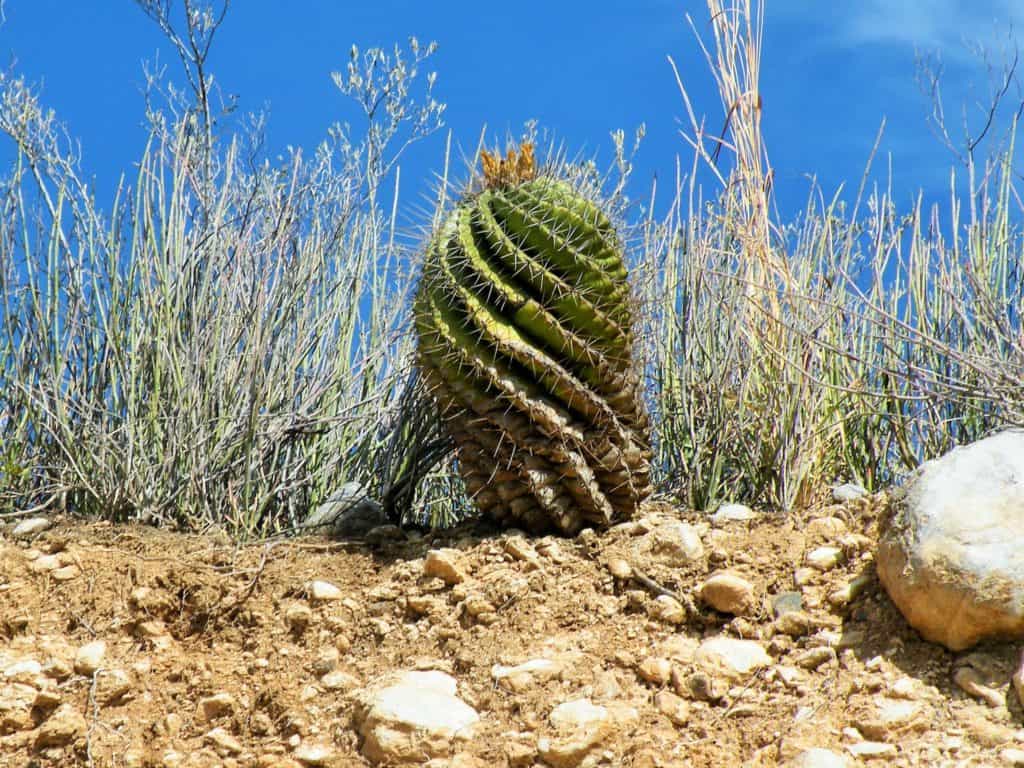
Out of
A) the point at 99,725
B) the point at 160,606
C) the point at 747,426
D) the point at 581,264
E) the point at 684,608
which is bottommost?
the point at 99,725

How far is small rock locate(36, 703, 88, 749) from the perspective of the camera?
9.59ft

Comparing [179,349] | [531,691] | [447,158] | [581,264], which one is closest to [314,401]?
[179,349]

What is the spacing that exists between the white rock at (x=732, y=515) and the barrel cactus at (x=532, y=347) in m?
0.28

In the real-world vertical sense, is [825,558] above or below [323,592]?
above

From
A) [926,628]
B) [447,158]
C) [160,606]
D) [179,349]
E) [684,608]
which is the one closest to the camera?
[926,628]

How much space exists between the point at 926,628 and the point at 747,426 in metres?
1.16

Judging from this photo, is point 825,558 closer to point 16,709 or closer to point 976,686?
point 976,686

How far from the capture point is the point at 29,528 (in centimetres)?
358

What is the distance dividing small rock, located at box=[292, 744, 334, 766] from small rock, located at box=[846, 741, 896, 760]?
1178 mm

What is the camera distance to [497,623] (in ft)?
9.82

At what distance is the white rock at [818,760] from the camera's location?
231 cm

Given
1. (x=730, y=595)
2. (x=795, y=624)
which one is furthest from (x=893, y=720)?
(x=730, y=595)

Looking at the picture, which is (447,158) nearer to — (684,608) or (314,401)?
(314,401)

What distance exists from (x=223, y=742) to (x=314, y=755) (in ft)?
0.91
